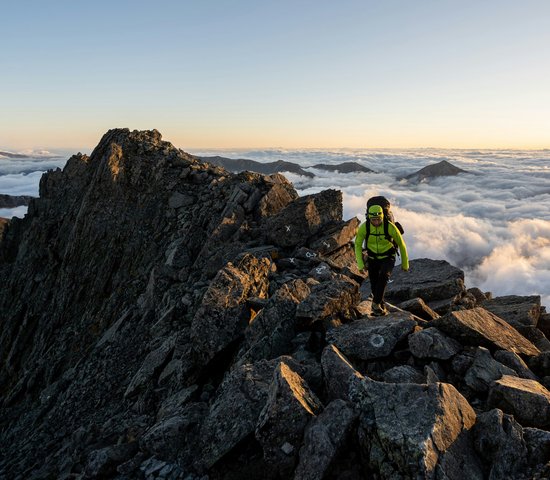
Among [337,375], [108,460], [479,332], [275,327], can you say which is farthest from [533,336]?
[108,460]

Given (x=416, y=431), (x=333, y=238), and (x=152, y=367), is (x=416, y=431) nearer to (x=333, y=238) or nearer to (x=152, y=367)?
(x=152, y=367)

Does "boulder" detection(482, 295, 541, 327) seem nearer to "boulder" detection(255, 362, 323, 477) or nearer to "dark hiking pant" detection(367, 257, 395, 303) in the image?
"dark hiking pant" detection(367, 257, 395, 303)

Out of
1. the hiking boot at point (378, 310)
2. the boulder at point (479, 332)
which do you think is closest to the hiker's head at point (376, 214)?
the hiking boot at point (378, 310)

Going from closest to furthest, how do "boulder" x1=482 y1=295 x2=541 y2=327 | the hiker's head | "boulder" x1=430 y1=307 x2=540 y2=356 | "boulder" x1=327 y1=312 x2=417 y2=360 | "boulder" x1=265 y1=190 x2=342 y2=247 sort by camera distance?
"boulder" x1=327 y1=312 x2=417 y2=360, "boulder" x1=430 y1=307 x2=540 y2=356, the hiker's head, "boulder" x1=482 y1=295 x2=541 y2=327, "boulder" x1=265 y1=190 x2=342 y2=247

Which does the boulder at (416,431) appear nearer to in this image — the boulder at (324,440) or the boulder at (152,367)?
the boulder at (324,440)

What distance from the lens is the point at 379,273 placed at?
1326cm

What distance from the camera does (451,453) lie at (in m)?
6.27

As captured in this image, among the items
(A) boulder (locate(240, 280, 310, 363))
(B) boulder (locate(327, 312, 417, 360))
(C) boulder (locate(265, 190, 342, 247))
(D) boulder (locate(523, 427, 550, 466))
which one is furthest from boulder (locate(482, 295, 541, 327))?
(D) boulder (locate(523, 427, 550, 466))

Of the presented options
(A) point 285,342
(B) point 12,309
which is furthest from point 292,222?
(B) point 12,309

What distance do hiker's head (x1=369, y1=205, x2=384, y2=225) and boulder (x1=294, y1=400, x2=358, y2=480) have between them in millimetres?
6644

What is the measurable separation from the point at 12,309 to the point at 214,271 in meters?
31.0

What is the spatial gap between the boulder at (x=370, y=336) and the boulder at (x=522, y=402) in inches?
99.8

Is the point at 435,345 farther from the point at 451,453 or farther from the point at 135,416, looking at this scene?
the point at 135,416

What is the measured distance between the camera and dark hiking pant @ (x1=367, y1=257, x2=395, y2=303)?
13086 millimetres
